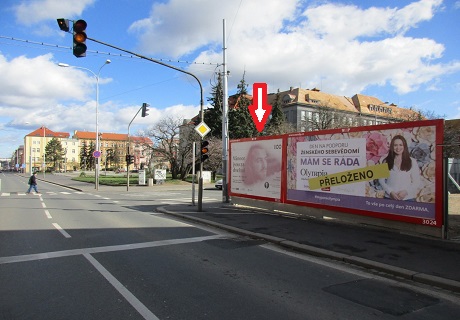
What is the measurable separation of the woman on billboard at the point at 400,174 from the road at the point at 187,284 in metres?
3.44

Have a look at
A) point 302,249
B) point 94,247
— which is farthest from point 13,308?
point 302,249

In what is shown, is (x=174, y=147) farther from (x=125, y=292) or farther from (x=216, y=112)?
(x=125, y=292)

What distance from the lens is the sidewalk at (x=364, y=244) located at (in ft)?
20.2

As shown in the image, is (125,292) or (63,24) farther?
(63,24)

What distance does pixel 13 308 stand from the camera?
4.46m

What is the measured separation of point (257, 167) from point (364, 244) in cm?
684

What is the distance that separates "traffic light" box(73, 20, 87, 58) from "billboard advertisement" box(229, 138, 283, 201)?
23.3 ft

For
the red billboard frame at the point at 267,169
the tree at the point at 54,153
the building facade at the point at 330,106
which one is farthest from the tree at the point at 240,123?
the tree at the point at 54,153

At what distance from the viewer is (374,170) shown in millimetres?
9805

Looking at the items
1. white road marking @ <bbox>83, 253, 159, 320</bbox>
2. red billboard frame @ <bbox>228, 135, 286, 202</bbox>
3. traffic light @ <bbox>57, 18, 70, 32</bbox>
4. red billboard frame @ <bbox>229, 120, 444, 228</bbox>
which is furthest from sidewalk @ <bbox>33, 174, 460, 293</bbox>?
traffic light @ <bbox>57, 18, 70, 32</bbox>

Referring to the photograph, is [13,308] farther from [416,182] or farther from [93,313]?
[416,182]

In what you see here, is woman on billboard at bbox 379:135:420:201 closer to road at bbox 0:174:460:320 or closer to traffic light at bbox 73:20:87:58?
road at bbox 0:174:460:320

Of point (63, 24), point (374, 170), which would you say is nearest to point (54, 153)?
point (63, 24)

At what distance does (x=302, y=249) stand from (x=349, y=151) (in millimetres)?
3963
